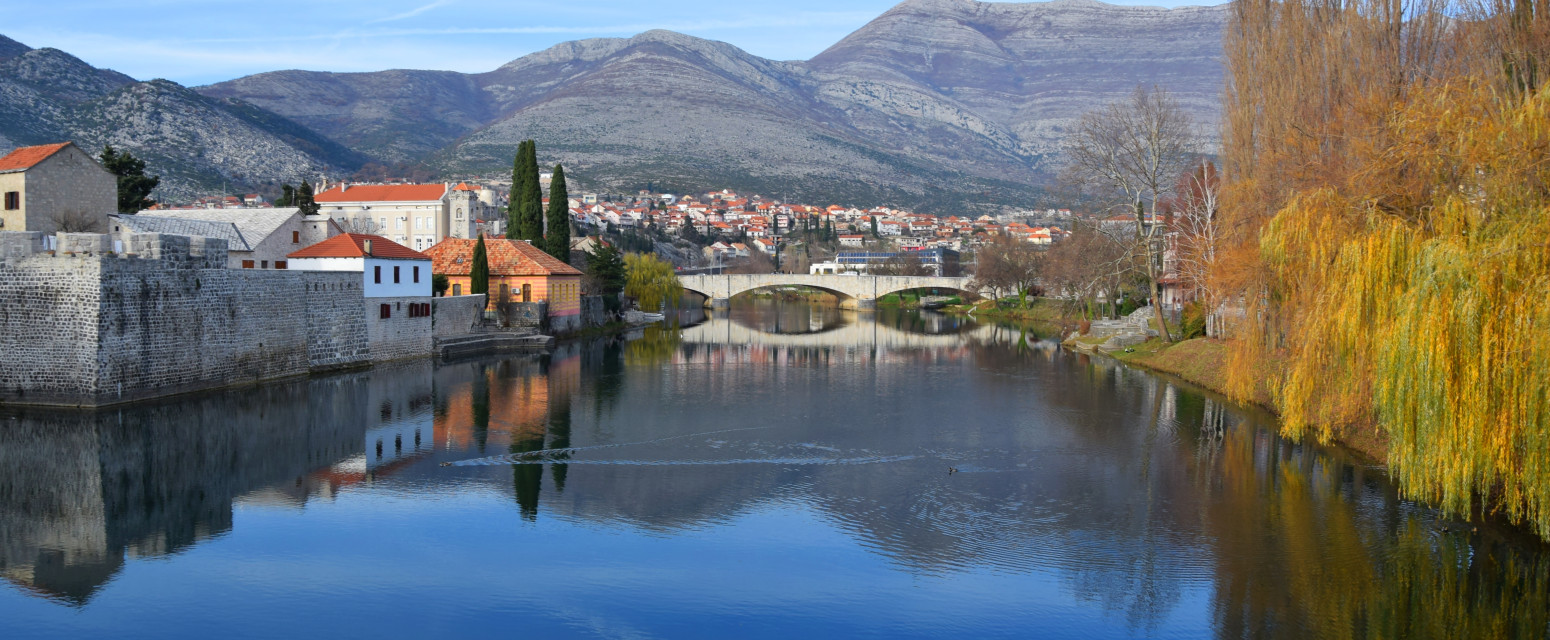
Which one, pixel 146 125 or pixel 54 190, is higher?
pixel 146 125

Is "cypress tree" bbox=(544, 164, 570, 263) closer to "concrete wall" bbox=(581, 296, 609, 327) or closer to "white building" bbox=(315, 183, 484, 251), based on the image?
"concrete wall" bbox=(581, 296, 609, 327)

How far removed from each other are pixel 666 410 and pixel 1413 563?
50.9 feet

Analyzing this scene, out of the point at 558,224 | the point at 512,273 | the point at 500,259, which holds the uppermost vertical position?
the point at 558,224

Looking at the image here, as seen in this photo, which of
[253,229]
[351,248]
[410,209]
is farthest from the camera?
[410,209]

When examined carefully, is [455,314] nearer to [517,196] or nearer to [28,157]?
[517,196]

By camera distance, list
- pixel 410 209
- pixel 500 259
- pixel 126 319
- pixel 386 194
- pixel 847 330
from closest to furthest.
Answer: pixel 126 319, pixel 500 259, pixel 847 330, pixel 410 209, pixel 386 194

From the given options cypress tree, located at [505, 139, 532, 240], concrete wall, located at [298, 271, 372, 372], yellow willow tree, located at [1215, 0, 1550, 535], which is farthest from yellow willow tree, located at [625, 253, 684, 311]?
yellow willow tree, located at [1215, 0, 1550, 535]

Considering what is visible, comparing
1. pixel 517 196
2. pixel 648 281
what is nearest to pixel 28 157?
pixel 517 196

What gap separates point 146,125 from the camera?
93.6 metres

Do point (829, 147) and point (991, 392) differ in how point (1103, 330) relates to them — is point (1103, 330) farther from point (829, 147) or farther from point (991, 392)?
point (829, 147)

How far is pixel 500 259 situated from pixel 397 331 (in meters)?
10.2

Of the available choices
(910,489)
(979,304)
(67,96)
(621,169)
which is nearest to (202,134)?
(67,96)

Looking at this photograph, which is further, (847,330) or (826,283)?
(826,283)

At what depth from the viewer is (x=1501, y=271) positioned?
38.2 feet
